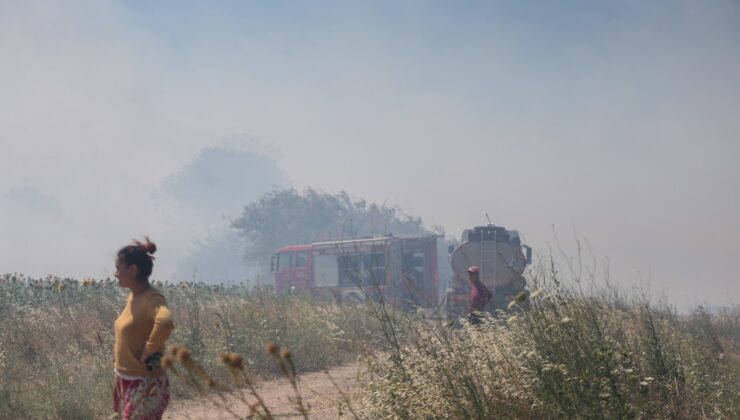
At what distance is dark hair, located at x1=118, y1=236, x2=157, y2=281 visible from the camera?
493 cm

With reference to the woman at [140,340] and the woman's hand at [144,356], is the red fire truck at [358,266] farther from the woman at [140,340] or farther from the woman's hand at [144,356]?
the woman's hand at [144,356]

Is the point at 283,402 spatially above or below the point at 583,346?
below

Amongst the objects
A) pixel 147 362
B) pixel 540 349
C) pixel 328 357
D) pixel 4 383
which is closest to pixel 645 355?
pixel 540 349

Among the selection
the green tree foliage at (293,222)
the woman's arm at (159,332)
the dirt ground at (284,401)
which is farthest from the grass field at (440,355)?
the green tree foliage at (293,222)

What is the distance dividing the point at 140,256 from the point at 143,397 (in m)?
0.90

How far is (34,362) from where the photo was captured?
35.6 ft

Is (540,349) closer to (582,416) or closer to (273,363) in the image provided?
(582,416)

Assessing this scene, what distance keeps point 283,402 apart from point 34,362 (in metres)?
3.95

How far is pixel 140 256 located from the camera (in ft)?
16.3

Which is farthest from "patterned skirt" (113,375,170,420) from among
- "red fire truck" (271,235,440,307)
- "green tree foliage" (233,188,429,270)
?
"green tree foliage" (233,188,429,270)

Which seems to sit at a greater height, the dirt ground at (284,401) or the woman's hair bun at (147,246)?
the woman's hair bun at (147,246)

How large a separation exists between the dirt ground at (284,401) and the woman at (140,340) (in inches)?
95.4

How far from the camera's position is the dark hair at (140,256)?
4.93 meters

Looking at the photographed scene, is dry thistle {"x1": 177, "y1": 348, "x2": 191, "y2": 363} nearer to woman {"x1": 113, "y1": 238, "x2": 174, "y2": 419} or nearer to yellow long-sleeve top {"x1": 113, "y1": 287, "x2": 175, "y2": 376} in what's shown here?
woman {"x1": 113, "y1": 238, "x2": 174, "y2": 419}
